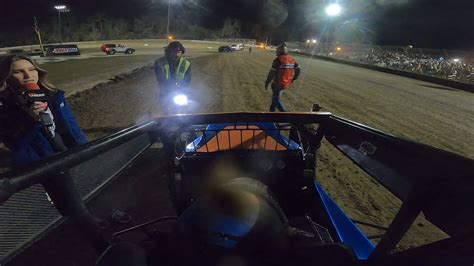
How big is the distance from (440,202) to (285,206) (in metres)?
1.76

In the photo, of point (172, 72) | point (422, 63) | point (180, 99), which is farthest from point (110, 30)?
point (180, 99)

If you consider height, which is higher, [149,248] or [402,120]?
[149,248]

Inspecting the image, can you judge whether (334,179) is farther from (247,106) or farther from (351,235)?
(247,106)

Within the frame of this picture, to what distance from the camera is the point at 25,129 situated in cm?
321

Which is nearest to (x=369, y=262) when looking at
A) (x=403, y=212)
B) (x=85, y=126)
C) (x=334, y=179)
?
(x=403, y=212)

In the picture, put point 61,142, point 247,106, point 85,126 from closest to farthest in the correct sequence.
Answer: point 61,142
point 85,126
point 247,106

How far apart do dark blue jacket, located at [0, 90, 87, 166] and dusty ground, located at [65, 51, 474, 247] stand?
3610 mm

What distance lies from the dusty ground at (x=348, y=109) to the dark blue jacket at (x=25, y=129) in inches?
142

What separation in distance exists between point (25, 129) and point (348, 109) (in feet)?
35.6

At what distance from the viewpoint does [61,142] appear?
352cm

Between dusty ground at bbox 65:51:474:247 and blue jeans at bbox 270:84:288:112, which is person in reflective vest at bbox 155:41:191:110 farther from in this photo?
blue jeans at bbox 270:84:288:112

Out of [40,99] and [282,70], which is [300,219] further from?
[282,70]

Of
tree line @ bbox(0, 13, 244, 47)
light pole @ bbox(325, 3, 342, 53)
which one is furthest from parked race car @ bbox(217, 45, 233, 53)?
tree line @ bbox(0, 13, 244, 47)

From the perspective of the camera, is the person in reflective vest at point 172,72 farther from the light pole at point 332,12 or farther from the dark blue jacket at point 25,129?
the light pole at point 332,12
